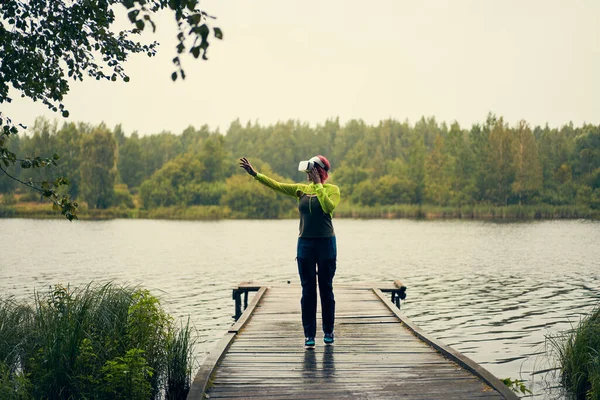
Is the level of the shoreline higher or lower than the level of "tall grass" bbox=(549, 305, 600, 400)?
higher

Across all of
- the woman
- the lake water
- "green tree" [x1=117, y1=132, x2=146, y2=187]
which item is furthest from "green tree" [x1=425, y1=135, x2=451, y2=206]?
the woman

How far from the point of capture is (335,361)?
729 cm

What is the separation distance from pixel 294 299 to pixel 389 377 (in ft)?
19.7

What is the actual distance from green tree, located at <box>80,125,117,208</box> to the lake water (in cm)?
3437

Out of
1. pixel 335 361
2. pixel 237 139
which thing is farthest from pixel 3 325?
pixel 237 139

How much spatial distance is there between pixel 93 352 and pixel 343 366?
2846mm

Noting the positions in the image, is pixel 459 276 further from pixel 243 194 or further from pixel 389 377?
pixel 243 194

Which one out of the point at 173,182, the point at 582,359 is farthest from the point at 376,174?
the point at 582,359

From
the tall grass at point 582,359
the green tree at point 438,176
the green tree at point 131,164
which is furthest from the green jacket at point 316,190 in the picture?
the green tree at point 131,164

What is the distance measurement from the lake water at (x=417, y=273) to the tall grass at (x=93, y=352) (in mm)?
1846

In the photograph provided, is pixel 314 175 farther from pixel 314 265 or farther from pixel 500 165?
pixel 500 165

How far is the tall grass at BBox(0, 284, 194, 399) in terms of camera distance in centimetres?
662

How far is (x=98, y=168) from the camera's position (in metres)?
84.0

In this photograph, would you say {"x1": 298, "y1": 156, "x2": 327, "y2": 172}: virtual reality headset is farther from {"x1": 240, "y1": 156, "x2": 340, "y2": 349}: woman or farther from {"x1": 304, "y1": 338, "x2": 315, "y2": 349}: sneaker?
{"x1": 304, "y1": 338, "x2": 315, "y2": 349}: sneaker
